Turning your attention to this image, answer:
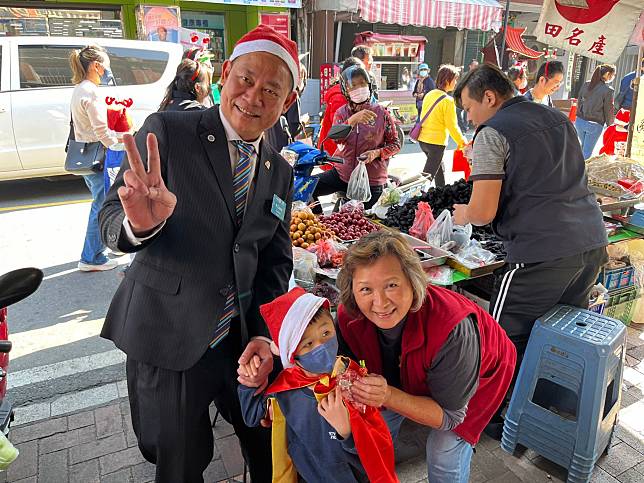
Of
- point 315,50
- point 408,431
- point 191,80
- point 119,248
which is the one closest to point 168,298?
point 119,248

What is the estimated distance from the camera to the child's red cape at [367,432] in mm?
1681

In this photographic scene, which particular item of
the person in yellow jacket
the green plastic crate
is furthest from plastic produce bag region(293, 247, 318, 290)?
the person in yellow jacket

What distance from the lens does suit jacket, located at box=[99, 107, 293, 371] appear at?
5.36 feet

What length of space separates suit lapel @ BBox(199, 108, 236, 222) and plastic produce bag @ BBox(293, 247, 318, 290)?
1161 mm

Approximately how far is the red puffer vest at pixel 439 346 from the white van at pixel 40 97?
649 centimetres

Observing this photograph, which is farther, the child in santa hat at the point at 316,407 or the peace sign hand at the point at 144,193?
the child in santa hat at the point at 316,407

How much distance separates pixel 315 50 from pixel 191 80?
393 inches

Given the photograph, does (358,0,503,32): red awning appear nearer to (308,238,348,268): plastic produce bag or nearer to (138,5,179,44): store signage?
(138,5,179,44): store signage

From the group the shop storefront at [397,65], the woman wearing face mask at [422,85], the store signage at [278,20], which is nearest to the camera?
the store signage at [278,20]

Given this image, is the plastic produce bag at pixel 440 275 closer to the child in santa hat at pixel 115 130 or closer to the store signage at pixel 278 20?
the child in santa hat at pixel 115 130

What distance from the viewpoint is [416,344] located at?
1.85m

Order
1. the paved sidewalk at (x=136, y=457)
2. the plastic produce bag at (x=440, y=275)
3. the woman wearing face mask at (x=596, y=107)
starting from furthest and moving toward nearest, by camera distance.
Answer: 1. the woman wearing face mask at (x=596, y=107)
2. the plastic produce bag at (x=440, y=275)
3. the paved sidewalk at (x=136, y=457)

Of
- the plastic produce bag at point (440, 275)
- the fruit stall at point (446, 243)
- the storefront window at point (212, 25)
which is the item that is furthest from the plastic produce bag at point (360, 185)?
the storefront window at point (212, 25)

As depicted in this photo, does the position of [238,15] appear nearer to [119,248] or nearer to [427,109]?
[427,109]
